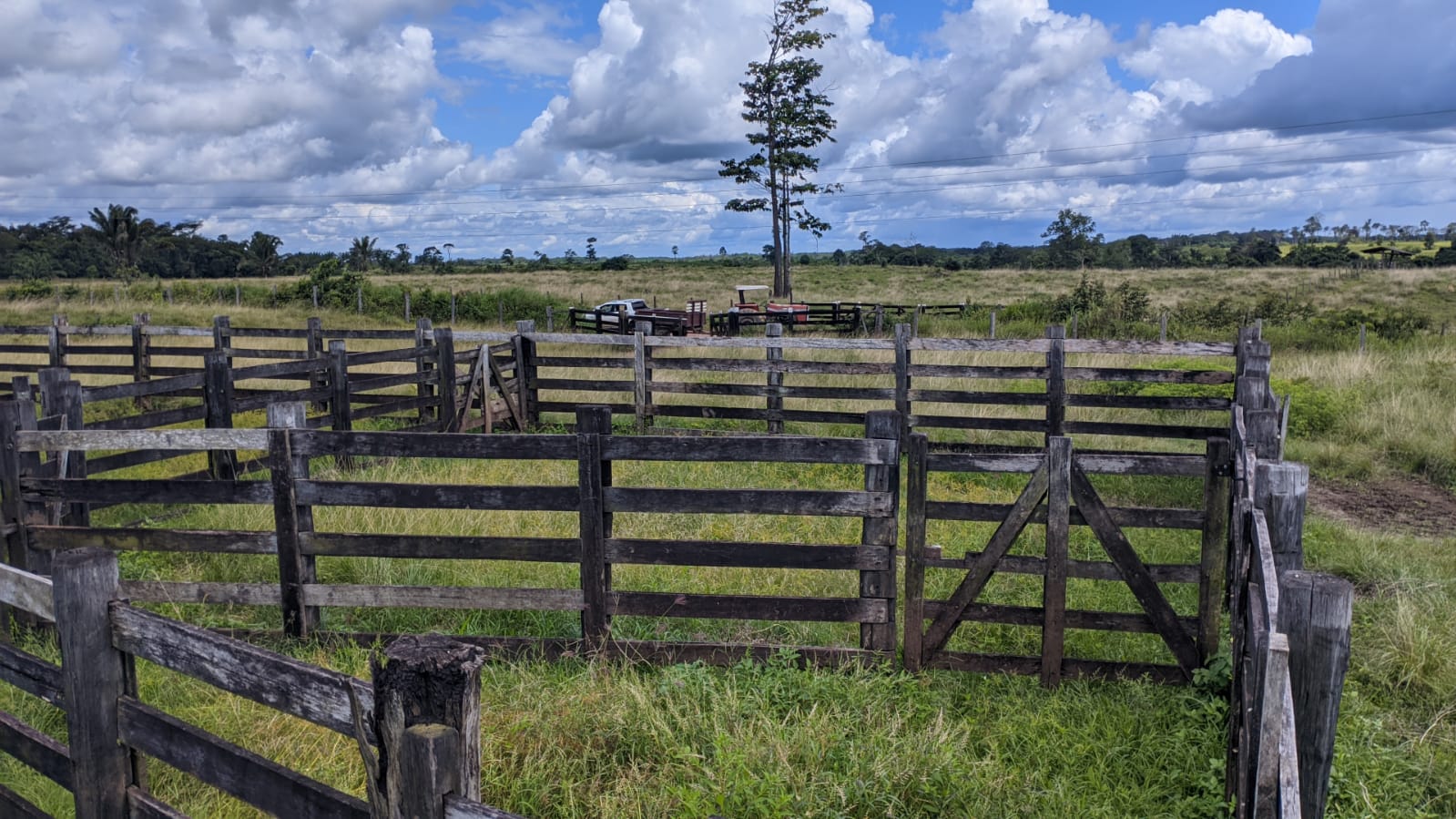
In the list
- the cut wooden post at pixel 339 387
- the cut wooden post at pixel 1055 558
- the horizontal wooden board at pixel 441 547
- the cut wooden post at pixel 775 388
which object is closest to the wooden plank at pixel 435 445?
the horizontal wooden board at pixel 441 547

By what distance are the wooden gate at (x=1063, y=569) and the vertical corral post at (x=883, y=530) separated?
17 centimetres

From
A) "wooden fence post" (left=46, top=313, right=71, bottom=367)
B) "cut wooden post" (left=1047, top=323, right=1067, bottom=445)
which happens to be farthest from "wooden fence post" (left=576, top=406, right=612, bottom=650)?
"wooden fence post" (left=46, top=313, right=71, bottom=367)

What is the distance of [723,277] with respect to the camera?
6931cm

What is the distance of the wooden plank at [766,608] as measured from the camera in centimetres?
521

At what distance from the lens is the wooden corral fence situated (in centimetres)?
201

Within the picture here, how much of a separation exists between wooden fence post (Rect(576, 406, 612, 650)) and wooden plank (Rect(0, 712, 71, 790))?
2475 mm

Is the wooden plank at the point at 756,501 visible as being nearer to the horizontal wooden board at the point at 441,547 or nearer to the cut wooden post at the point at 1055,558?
the horizontal wooden board at the point at 441,547

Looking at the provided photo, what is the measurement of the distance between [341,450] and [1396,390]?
1630 centimetres

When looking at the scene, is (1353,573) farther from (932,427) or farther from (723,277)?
(723,277)

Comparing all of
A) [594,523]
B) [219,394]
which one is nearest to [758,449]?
[594,523]

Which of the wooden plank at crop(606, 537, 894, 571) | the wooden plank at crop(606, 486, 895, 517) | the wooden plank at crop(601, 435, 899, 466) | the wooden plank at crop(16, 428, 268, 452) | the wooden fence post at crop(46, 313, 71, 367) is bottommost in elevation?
the wooden plank at crop(606, 537, 894, 571)

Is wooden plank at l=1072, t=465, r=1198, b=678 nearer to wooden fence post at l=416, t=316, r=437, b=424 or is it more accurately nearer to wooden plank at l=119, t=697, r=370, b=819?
wooden plank at l=119, t=697, r=370, b=819

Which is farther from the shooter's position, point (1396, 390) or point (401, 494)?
point (1396, 390)

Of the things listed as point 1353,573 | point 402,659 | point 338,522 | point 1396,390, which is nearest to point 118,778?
point 402,659
